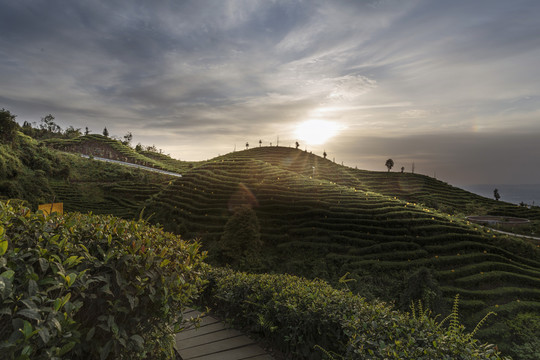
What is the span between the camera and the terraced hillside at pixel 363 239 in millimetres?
14492

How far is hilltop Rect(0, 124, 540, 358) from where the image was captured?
14016mm

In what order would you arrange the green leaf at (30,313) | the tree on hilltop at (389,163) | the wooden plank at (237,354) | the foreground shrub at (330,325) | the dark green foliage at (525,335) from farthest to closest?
the tree on hilltop at (389,163) < the dark green foliage at (525,335) < the wooden plank at (237,354) < the foreground shrub at (330,325) < the green leaf at (30,313)

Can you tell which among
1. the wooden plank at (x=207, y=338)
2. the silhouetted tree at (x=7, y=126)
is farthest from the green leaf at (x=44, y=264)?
the silhouetted tree at (x=7, y=126)

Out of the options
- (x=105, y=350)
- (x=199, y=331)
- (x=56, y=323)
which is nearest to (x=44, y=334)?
(x=56, y=323)

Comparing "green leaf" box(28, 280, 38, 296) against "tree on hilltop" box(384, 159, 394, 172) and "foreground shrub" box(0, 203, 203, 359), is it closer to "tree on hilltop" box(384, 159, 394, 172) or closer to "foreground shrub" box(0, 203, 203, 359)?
"foreground shrub" box(0, 203, 203, 359)

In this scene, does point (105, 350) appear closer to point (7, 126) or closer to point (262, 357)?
point (262, 357)

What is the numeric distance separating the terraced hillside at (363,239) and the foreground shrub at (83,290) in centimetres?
1272

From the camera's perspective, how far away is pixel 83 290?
203 centimetres

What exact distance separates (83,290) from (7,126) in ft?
129

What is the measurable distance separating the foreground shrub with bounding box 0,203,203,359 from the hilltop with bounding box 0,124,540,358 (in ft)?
29.7

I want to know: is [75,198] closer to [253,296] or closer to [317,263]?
[317,263]

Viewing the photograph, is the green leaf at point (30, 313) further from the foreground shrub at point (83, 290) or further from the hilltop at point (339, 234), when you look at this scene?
the hilltop at point (339, 234)

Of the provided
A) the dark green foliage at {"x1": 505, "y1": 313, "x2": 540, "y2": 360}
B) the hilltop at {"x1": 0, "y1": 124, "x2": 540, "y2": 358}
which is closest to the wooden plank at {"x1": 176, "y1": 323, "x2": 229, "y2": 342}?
the hilltop at {"x1": 0, "y1": 124, "x2": 540, "y2": 358}

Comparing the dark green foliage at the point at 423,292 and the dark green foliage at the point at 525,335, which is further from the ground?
the dark green foliage at the point at 423,292
